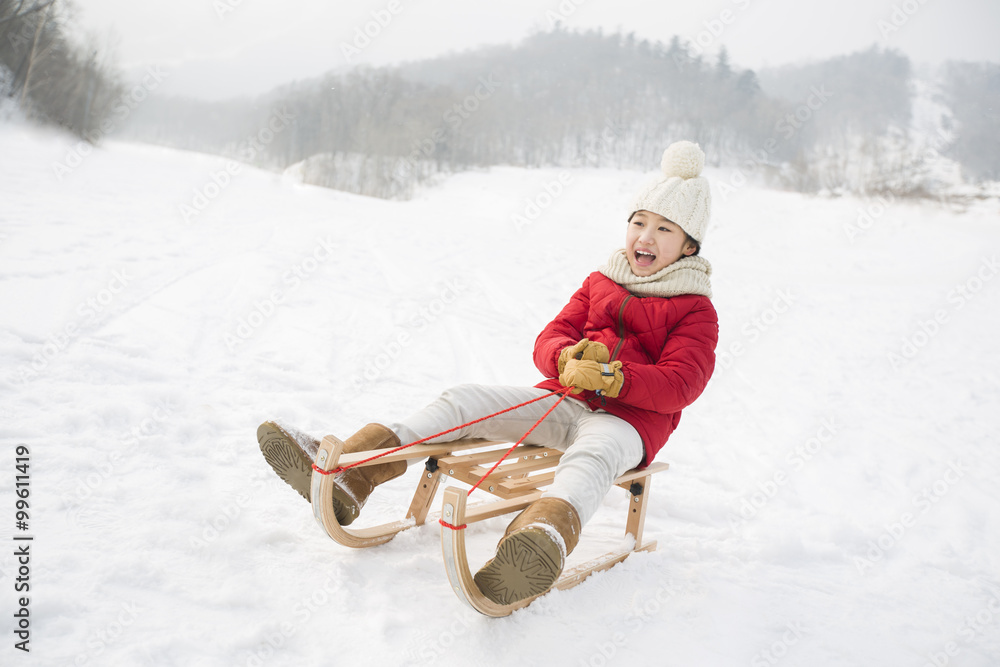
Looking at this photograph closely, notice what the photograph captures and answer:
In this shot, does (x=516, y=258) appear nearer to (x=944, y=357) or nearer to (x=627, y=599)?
(x=944, y=357)

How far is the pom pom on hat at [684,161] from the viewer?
243cm

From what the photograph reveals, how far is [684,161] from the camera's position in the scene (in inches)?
95.6

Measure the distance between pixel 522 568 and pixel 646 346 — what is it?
117 cm

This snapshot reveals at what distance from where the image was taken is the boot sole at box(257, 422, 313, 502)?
1721mm

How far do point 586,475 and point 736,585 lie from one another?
2.68ft

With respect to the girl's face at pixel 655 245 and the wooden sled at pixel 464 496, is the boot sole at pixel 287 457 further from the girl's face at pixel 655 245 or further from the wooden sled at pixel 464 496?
the girl's face at pixel 655 245

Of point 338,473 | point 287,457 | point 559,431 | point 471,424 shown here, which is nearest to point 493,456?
point 471,424

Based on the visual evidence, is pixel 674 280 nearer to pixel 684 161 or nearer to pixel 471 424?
pixel 684 161

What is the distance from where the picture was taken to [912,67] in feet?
170

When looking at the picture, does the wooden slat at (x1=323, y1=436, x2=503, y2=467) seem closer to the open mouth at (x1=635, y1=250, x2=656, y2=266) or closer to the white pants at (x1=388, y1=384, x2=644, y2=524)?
the white pants at (x1=388, y1=384, x2=644, y2=524)

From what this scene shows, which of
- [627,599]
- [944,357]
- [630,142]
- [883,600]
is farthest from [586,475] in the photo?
[630,142]

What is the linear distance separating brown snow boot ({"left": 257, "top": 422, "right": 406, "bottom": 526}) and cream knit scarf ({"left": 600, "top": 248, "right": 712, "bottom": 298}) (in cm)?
117

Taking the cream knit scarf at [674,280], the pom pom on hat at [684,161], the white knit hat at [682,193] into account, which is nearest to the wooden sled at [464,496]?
the cream knit scarf at [674,280]

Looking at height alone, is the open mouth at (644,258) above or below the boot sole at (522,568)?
above
